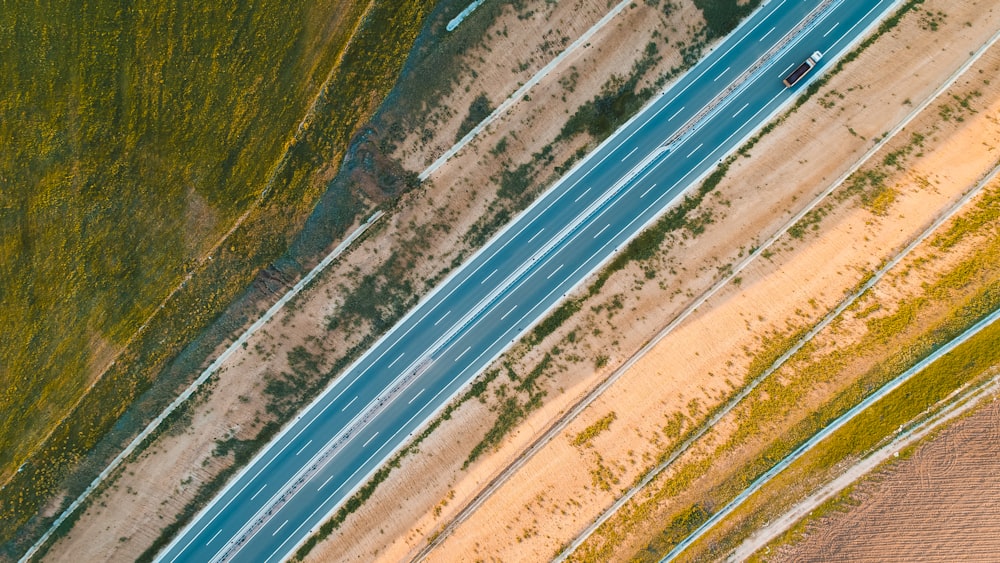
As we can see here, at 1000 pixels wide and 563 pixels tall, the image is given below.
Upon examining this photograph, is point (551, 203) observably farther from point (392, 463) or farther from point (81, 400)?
point (81, 400)

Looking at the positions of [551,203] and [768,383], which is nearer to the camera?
[768,383]

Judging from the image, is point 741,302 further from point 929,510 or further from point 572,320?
point 929,510

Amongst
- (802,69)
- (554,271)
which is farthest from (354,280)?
(802,69)

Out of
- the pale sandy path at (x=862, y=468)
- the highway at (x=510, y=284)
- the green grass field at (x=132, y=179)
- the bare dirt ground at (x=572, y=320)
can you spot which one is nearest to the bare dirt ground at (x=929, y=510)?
the pale sandy path at (x=862, y=468)

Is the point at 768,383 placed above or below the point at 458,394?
below

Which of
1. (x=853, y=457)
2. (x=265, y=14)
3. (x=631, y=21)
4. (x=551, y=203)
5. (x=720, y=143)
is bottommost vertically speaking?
(x=853, y=457)

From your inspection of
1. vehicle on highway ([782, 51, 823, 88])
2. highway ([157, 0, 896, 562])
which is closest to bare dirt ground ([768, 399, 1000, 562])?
highway ([157, 0, 896, 562])

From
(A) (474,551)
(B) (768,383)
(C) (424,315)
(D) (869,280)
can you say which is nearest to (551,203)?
(C) (424,315)

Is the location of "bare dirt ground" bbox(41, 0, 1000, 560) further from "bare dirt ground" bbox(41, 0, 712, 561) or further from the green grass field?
the green grass field
